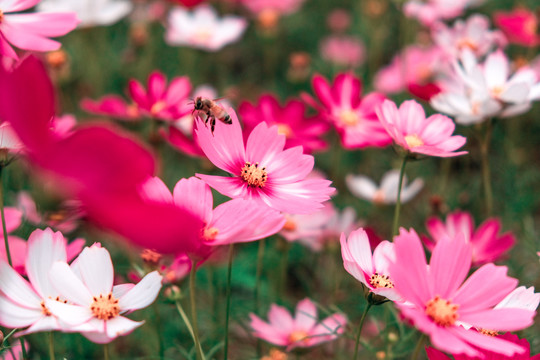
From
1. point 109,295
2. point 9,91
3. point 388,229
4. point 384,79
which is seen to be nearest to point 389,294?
point 109,295

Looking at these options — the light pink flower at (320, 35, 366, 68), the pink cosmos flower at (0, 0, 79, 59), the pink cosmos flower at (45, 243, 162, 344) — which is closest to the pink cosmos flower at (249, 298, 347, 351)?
the pink cosmos flower at (45, 243, 162, 344)

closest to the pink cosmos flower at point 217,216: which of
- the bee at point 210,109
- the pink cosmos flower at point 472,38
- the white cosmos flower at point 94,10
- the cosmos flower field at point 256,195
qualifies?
the cosmos flower field at point 256,195

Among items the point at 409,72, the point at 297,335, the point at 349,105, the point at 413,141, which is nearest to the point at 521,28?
the point at 409,72

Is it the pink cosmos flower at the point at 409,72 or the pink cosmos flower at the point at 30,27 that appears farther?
the pink cosmos flower at the point at 409,72

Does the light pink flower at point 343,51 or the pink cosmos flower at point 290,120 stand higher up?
the pink cosmos flower at point 290,120

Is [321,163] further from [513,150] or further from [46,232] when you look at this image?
[46,232]

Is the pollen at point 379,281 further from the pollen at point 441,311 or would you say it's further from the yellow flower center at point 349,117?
the yellow flower center at point 349,117

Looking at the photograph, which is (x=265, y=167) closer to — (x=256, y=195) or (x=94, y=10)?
(x=256, y=195)
